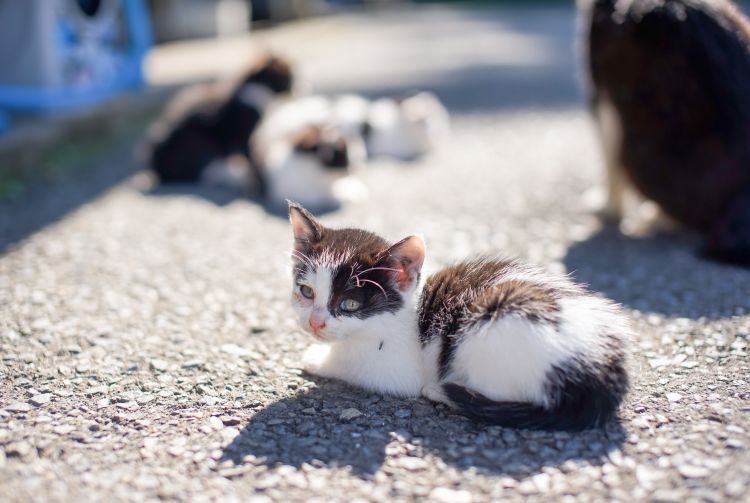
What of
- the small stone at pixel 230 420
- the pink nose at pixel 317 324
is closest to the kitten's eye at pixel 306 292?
the pink nose at pixel 317 324

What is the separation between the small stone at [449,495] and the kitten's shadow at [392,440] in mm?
114

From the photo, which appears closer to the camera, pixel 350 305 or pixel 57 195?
pixel 350 305

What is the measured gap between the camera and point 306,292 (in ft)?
7.63

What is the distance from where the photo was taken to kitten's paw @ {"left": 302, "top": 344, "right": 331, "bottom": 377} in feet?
8.14

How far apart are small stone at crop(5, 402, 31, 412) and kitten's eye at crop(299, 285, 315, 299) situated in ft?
3.11

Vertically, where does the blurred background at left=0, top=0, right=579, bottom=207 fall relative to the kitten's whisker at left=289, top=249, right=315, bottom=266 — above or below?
above

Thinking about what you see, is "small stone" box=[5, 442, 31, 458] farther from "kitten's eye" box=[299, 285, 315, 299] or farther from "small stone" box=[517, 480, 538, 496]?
"small stone" box=[517, 480, 538, 496]

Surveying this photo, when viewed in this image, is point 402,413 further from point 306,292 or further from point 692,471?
point 692,471

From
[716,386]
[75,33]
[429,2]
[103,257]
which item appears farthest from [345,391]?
[429,2]

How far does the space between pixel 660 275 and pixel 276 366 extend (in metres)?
1.90

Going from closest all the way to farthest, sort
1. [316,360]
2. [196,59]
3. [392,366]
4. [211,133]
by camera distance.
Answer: [392,366] → [316,360] → [211,133] → [196,59]

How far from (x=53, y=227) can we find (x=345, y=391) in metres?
2.50

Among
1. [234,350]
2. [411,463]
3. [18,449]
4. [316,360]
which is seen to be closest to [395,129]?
[234,350]

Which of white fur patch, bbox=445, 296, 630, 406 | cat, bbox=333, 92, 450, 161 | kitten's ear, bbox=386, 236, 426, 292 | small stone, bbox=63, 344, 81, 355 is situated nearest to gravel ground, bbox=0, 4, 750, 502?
small stone, bbox=63, 344, 81, 355
